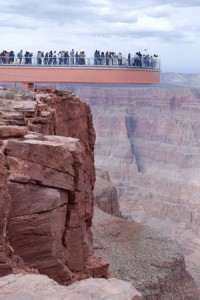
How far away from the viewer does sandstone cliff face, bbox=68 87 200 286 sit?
140125 mm

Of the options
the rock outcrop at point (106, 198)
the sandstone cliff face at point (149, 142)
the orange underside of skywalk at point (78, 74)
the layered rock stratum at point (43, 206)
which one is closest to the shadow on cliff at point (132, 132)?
the sandstone cliff face at point (149, 142)

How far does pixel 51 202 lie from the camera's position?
1675 centimetres

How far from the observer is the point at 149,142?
166 m

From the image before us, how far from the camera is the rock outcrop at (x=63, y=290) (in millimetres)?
10500

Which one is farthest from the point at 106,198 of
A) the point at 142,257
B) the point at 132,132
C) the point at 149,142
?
the point at 132,132

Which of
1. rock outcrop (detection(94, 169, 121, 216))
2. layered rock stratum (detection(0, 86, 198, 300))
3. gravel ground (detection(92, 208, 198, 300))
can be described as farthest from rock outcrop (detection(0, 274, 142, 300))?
rock outcrop (detection(94, 169, 121, 216))

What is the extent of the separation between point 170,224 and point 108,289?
118 metres

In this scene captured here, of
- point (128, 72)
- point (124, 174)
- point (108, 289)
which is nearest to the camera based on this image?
point (108, 289)

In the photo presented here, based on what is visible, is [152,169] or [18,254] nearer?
[18,254]

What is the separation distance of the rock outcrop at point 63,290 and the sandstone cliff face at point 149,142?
12318 centimetres

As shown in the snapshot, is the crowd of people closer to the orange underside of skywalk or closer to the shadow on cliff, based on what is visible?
the orange underside of skywalk

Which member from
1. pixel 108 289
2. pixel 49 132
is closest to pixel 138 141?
pixel 49 132

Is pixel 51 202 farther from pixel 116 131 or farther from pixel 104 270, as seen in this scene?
pixel 116 131

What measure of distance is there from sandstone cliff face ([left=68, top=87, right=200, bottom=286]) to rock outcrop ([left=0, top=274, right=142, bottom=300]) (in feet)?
404
